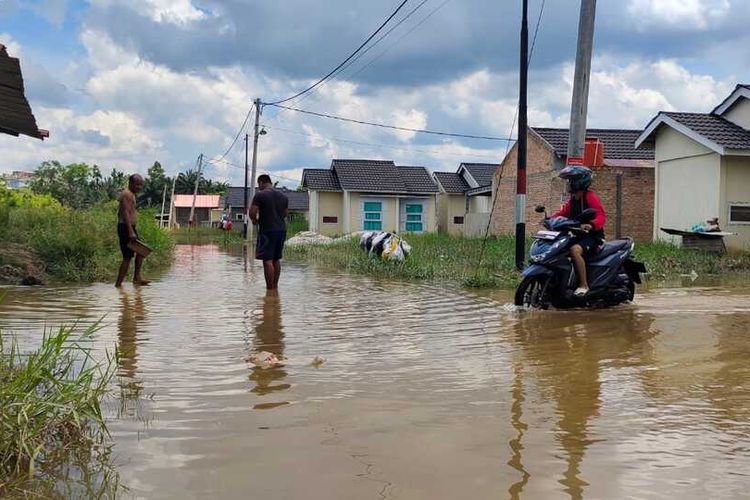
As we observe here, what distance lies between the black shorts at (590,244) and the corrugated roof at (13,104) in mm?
6538

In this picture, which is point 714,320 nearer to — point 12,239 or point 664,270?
point 664,270

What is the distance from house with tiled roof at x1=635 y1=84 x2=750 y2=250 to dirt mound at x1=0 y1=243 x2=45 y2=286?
1464 centimetres

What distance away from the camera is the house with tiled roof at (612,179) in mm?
23828

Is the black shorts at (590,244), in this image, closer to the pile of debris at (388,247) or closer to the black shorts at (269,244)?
the black shorts at (269,244)

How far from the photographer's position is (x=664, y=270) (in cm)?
1417

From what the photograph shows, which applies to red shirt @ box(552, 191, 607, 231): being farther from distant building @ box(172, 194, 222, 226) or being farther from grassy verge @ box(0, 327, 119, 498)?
distant building @ box(172, 194, 222, 226)

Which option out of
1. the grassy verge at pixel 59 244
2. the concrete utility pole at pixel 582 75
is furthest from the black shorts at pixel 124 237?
the concrete utility pole at pixel 582 75

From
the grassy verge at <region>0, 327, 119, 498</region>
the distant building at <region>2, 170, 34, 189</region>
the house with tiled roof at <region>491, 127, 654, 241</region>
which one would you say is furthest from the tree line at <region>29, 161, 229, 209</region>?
the grassy verge at <region>0, 327, 119, 498</region>

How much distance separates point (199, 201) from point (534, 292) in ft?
267

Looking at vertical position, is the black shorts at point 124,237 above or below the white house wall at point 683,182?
below

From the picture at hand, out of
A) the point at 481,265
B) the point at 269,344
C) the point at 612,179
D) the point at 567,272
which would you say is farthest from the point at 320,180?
the point at 269,344

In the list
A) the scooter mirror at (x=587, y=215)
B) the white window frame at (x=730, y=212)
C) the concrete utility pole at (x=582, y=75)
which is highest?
the concrete utility pole at (x=582, y=75)

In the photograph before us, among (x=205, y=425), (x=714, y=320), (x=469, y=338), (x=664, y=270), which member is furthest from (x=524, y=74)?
(x=205, y=425)

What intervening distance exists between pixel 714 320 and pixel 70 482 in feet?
21.3
